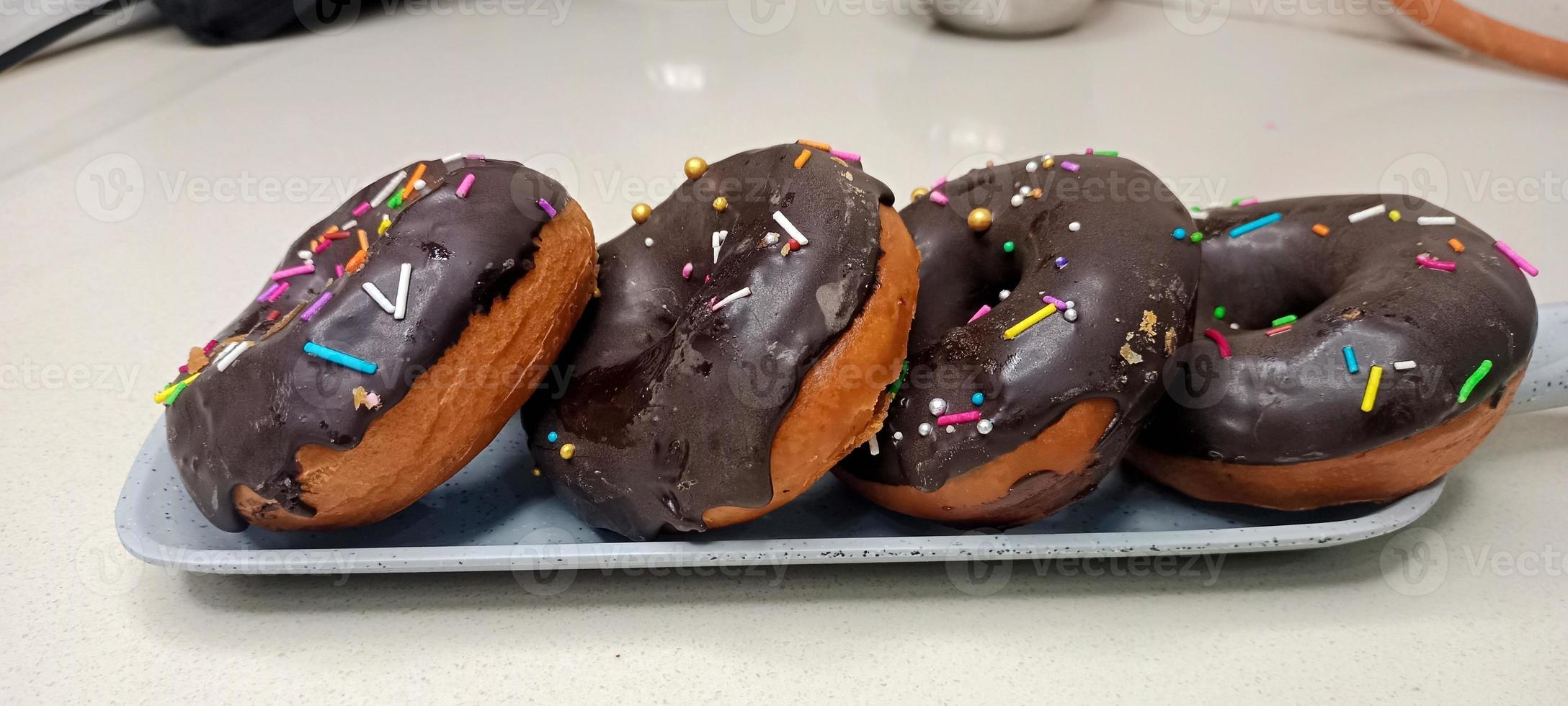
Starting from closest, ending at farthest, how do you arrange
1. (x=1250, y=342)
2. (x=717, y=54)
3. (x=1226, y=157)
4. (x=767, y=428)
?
(x=767, y=428)
(x=1250, y=342)
(x=1226, y=157)
(x=717, y=54)

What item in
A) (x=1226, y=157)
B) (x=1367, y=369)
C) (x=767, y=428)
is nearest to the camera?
(x=767, y=428)

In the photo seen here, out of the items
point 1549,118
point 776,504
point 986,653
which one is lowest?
point 1549,118

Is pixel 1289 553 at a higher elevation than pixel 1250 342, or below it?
below

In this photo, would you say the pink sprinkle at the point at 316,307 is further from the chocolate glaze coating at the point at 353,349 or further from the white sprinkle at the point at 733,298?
the white sprinkle at the point at 733,298

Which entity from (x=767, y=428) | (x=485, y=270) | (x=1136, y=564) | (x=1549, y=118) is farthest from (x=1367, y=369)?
(x=1549, y=118)

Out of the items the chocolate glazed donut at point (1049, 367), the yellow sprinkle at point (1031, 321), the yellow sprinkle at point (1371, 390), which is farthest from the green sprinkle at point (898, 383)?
the yellow sprinkle at point (1371, 390)

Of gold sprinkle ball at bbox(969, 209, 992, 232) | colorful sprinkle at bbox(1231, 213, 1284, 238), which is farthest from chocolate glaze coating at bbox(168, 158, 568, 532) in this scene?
colorful sprinkle at bbox(1231, 213, 1284, 238)

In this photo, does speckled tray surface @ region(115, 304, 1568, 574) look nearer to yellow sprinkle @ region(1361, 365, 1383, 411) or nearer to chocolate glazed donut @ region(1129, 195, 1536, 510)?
chocolate glazed donut @ region(1129, 195, 1536, 510)

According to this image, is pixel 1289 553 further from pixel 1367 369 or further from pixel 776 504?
pixel 776 504
